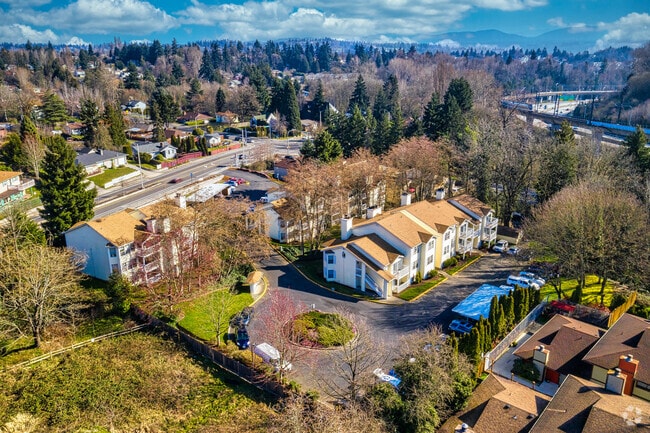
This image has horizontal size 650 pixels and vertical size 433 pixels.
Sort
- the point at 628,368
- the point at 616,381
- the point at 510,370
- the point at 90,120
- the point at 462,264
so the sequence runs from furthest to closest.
Answer: the point at 90,120 < the point at 462,264 < the point at 510,370 < the point at 628,368 < the point at 616,381

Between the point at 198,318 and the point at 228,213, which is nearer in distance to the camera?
the point at 198,318

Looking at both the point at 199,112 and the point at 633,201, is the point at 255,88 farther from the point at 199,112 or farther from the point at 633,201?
the point at 633,201

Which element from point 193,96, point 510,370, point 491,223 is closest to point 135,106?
point 193,96

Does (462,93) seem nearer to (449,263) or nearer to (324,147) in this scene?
(324,147)

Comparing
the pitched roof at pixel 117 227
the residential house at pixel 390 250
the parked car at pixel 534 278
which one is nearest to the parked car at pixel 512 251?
the parked car at pixel 534 278

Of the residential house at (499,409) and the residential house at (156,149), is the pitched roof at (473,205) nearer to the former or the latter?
the residential house at (499,409)

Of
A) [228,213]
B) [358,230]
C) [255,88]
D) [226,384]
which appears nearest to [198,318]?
[226,384]

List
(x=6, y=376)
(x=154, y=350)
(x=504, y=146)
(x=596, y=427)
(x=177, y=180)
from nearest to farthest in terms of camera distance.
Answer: (x=596, y=427), (x=6, y=376), (x=154, y=350), (x=504, y=146), (x=177, y=180)
